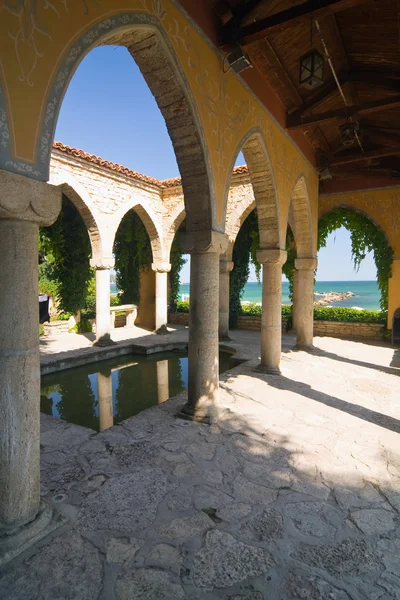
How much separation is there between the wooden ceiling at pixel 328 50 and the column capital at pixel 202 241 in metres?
2.35

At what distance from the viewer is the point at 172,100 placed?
12.8ft

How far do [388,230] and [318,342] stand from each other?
13.2ft

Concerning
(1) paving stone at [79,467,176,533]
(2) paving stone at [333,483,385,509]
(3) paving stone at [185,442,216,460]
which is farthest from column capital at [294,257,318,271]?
(1) paving stone at [79,467,176,533]

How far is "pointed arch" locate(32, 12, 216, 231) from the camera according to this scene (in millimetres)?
2441

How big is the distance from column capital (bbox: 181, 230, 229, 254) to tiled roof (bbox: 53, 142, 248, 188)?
6.05 meters

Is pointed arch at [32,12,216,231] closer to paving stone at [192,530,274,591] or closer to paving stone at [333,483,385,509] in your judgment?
paving stone at [192,530,274,591]

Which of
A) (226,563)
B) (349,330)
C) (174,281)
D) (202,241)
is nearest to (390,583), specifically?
(226,563)

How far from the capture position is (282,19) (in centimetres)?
388

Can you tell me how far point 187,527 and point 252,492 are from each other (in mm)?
721

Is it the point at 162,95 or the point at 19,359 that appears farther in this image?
the point at 162,95

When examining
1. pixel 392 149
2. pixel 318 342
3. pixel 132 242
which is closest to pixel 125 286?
pixel 132 242

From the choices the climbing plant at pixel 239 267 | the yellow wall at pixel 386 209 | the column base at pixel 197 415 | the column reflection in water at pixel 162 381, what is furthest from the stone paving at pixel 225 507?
the climbing plant at pixel 239 267

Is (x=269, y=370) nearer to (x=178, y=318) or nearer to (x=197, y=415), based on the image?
(x=197, y=415)

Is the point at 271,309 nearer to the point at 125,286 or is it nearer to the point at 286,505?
the point at 286,505
